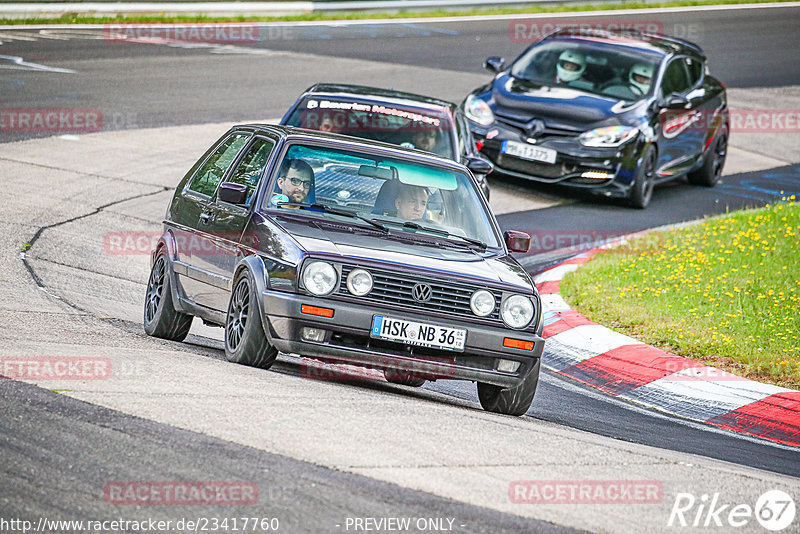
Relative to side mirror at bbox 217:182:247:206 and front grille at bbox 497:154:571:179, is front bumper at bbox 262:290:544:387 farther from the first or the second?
front grille at bbox 497:154:571:179

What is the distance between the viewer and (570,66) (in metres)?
16.2

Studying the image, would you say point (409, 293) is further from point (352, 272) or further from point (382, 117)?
point (382, 117)

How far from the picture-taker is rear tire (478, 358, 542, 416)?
743cm

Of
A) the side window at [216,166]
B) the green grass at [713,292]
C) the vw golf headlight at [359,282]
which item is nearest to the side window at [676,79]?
the green grass at [713,292]

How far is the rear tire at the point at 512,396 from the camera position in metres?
7.43

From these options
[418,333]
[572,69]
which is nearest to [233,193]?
[418,333]

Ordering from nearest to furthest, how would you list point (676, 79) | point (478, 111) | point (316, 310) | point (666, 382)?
point (316, 310) < point (666, 382) < point (478, 111) < point (676, 79)

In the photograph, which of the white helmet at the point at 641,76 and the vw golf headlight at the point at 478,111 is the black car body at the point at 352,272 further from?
the white helmet at the point at 641,76

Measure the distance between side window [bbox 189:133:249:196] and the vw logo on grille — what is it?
84.9 inches

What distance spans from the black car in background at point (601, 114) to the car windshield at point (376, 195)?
6.86 meters

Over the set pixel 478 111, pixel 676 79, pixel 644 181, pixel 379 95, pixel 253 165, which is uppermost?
pixel 676 79

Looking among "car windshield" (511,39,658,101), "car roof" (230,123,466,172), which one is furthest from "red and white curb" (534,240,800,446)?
"car windshield" (511,39,658,101)

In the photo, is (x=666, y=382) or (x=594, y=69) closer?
(x=666, y=382)

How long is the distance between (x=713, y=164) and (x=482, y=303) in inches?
447
